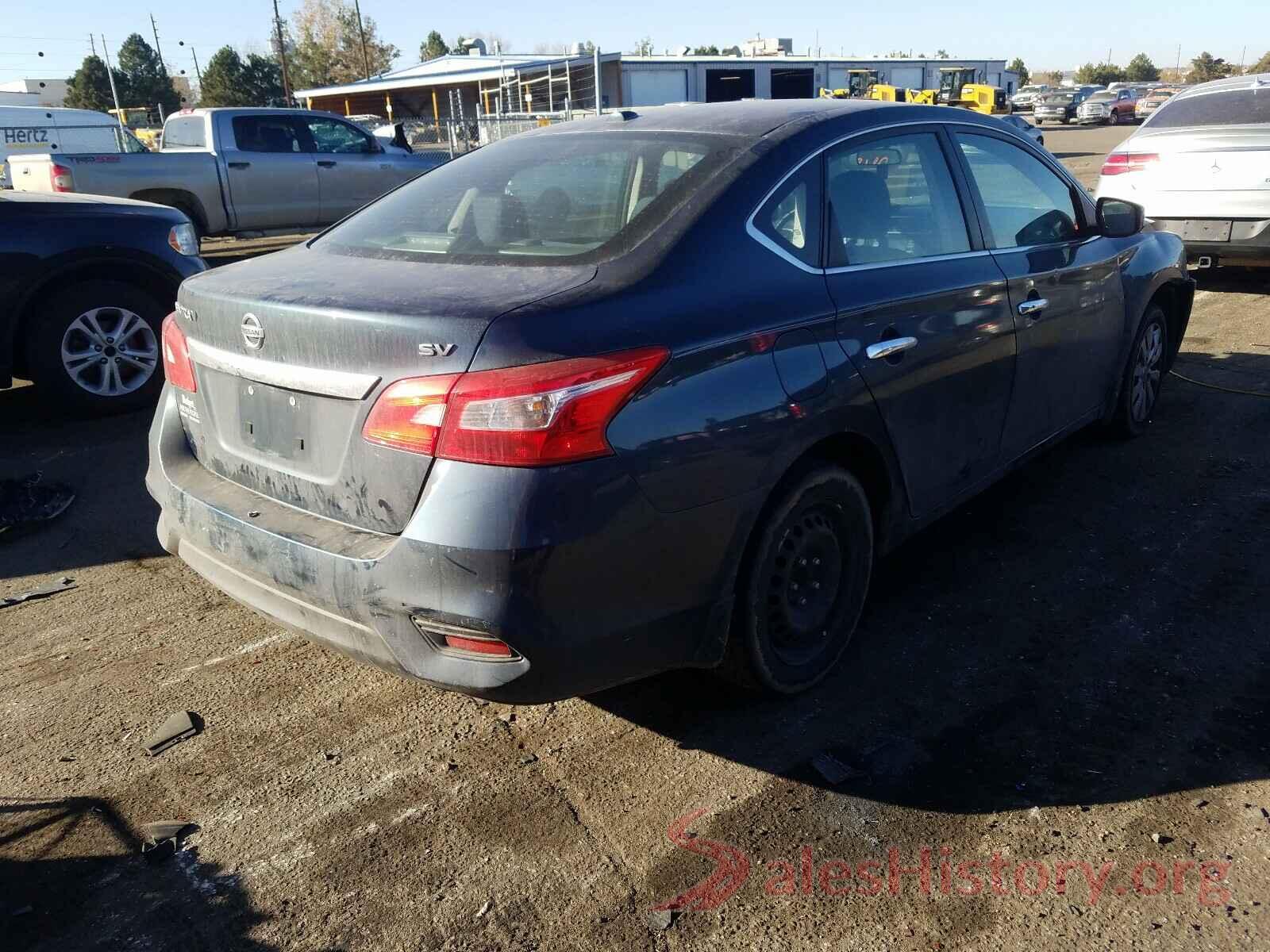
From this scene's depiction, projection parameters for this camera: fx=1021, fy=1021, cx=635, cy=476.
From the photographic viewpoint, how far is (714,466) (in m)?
2.63

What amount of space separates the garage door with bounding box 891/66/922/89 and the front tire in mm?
54915

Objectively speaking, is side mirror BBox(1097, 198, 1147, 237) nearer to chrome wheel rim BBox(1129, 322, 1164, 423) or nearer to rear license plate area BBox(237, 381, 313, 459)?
chrome wheel rim BBox(1129, 322, 1164, 423)

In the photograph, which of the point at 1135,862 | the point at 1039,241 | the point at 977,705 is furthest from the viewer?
the point at 1039,241

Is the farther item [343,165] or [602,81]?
[602,81]

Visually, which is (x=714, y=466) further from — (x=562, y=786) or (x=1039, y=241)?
(x=1039, y=241)

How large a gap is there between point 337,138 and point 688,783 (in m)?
13.1

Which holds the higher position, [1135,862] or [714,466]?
[714,466]

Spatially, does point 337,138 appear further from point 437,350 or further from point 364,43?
point 364,43

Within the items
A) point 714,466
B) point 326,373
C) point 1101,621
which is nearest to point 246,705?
point 326,373

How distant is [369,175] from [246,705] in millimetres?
12194

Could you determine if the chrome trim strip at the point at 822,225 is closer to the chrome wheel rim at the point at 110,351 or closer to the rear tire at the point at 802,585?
the rear tire at the point at 802,585

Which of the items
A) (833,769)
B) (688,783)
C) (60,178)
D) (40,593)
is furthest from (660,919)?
(60,178)

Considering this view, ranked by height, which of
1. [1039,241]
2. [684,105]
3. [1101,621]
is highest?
[684,105]

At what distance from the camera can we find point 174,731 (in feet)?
10.2
